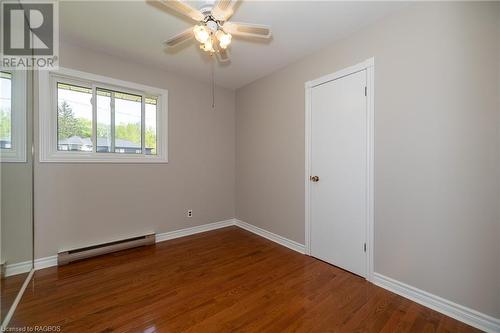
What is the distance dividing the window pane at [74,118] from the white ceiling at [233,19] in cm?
59

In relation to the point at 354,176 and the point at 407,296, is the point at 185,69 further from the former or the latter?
the point at 407,296

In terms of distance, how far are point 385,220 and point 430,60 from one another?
144cm

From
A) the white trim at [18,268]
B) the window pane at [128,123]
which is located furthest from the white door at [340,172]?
the white trim at [18,268]

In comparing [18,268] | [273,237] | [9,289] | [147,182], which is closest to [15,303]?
[9,289]

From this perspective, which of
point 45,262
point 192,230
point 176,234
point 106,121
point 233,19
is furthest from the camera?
point 192,230

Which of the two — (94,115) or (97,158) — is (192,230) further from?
(94,115)

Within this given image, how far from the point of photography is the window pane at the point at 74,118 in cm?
250

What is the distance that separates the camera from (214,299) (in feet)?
5.89

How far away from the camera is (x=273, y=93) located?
125 inches

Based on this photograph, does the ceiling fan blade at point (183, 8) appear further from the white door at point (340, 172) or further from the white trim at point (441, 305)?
the white trim at point (441, 305)

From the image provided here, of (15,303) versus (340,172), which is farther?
(340,172)

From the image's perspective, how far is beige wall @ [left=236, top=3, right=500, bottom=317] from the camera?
147 cm

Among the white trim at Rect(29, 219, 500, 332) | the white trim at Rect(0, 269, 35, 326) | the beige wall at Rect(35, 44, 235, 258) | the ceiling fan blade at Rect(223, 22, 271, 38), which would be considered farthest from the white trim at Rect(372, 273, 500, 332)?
the white trim at Rect(0, 269, 35, 326)

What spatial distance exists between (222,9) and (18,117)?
2433 millimetres
